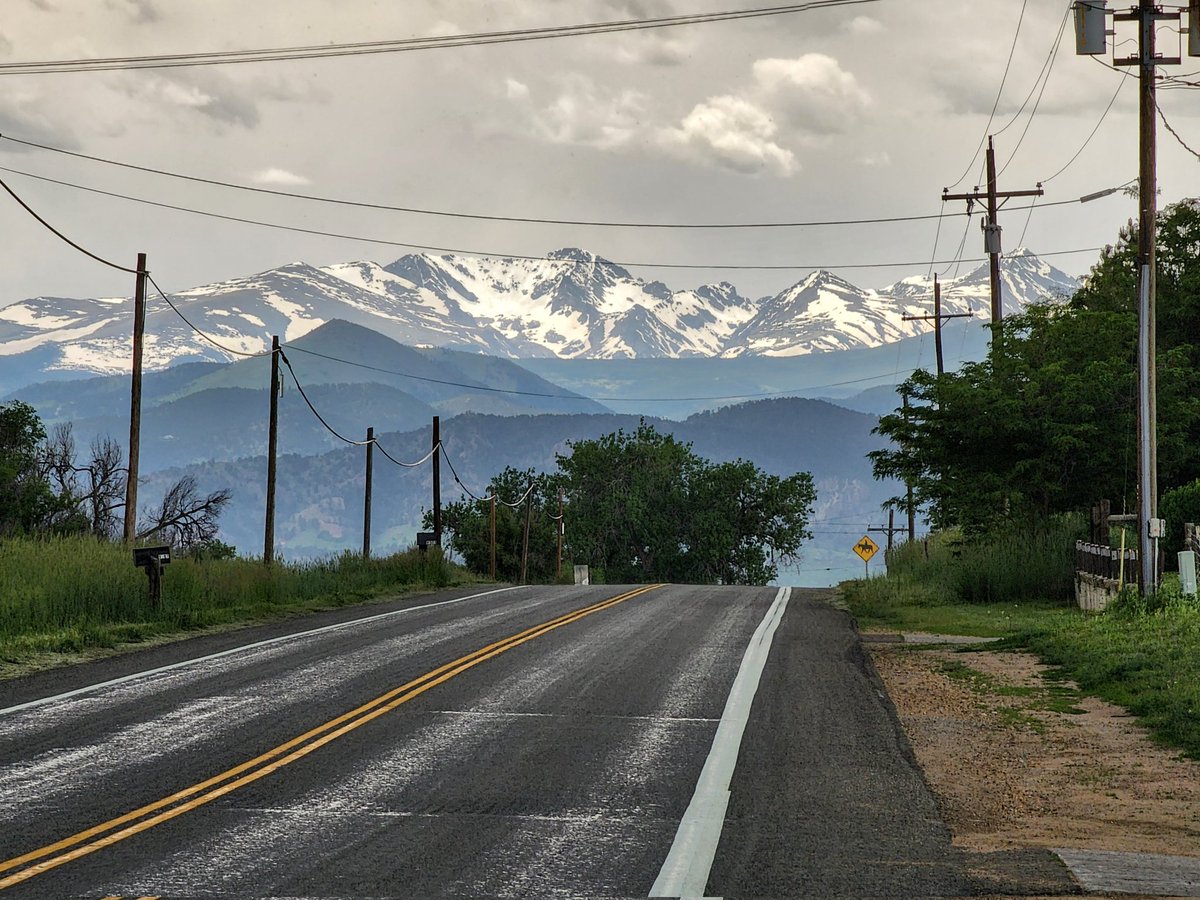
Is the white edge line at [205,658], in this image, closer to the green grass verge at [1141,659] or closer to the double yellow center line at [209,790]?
the double yellow center line at [209,790]

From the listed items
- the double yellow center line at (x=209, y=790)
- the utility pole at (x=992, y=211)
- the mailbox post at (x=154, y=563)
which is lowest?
the double yellow center line at (x=209, y=790)

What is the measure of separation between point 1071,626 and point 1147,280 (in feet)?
20.0

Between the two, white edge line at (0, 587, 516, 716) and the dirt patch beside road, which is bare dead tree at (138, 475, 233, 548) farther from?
the dirt patch beside road

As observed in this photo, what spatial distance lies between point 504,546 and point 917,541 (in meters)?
34.0

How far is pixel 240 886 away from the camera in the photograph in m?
6.50

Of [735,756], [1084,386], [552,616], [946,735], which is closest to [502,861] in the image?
[735,756]

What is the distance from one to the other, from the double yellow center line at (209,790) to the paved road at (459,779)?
0.09ft

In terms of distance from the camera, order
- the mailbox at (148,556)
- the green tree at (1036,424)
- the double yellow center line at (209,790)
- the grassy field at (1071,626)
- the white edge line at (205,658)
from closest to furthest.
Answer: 1. the double yellow center line at (209,790)
2. the white edge line at (205,658)
3. the grassy field at (1071,626)
4. the mailbox at (148,556)
5. the green tree at (1036,424)

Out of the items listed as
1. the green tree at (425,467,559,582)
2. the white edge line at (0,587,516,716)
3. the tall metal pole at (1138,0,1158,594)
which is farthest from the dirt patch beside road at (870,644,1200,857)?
the green tree at (425,467,559,582)

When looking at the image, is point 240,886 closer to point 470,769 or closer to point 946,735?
point 470,769

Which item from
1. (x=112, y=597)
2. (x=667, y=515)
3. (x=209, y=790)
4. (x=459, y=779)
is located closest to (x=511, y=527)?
(x=667, y=515)

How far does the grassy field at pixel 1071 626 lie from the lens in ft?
41.5

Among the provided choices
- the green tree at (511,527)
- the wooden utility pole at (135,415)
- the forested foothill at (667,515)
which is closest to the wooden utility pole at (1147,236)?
the wooden utility pole at (135,415)

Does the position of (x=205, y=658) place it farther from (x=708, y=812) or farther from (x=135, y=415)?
(x=135, y=415)
